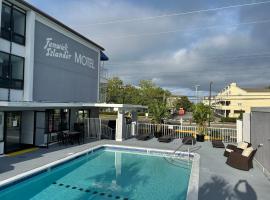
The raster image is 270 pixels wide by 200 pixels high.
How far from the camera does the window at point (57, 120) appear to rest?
18.1 meters

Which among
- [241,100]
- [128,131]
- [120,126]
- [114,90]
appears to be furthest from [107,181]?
[241,100]

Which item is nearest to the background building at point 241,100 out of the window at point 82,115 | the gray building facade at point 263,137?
the window at point 82,115

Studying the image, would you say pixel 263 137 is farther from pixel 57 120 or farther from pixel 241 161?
pixel 57 120

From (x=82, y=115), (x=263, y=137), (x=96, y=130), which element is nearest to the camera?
(x=263, y=137)

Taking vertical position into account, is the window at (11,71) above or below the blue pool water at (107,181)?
above

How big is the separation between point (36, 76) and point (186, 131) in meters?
12.8

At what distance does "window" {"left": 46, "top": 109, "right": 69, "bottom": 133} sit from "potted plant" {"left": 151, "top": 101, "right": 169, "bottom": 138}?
729cm

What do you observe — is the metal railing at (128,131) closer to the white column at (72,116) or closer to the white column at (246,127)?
the white column at (72,116)

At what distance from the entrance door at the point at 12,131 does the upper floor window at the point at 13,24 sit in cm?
418

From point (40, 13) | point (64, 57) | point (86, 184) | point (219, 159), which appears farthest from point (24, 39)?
point (219, 159)

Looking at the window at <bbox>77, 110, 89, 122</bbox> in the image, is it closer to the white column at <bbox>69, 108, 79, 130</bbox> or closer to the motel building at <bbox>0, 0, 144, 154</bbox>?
the motel building at <bbox>0, 0, 144, 154</bbox>

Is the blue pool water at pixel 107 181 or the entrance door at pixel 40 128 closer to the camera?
the blue pool water at pixel 107 181

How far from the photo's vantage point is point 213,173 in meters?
11.3

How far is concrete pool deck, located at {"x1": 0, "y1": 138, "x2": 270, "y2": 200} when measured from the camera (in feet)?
28.6
